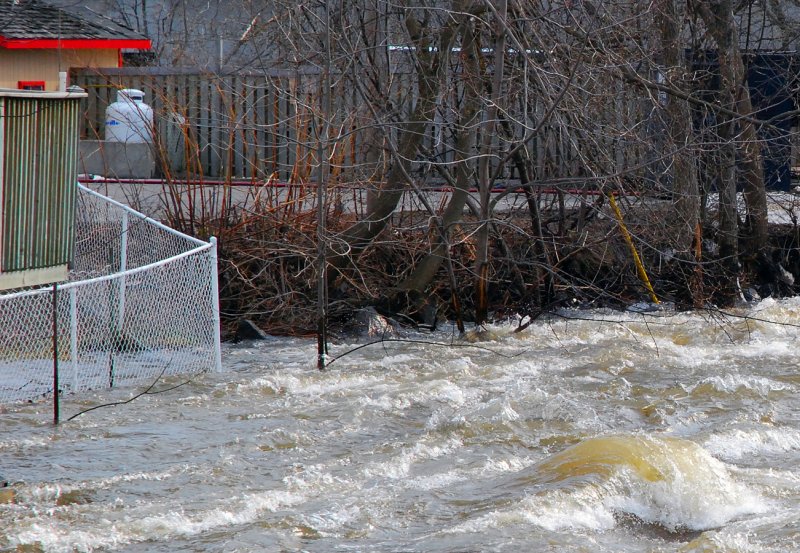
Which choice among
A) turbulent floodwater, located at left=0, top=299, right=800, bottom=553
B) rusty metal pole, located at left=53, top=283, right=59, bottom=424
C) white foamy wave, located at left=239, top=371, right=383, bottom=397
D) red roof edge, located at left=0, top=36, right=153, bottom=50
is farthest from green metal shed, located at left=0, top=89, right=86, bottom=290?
red roof edge, located at left=0, top=36, right=153, bottom=50

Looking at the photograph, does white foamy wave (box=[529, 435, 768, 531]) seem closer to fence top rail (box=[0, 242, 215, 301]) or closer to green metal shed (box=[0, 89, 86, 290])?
green metal shed (box=[0, 89, 86, 290])

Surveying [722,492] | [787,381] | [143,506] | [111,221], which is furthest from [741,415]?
[111,221]

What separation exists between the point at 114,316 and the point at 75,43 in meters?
8.85

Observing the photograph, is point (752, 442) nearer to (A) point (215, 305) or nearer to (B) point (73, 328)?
(A) point (215, 305)

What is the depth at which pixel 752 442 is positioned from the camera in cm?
839

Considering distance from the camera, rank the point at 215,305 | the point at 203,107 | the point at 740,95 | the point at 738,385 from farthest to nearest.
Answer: the point at 203,107, the point at 740,95, the point at 738,385, the point at 215,305

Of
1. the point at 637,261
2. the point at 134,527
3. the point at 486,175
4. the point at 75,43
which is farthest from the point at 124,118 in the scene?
the point at 134,527

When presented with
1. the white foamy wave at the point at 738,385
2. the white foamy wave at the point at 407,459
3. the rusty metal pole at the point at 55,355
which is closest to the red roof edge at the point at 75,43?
the rusty metal pole at the point at 55,355

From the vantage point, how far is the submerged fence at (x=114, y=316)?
27.3 ft

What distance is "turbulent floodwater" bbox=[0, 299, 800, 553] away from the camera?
21.3ft

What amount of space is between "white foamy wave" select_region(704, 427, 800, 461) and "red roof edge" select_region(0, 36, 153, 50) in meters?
11.1

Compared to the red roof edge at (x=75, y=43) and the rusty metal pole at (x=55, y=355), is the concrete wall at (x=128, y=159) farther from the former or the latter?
the rusty metal pole at (x=55, y=355)

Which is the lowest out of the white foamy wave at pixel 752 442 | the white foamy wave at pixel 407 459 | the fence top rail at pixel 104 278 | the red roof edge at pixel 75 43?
the white foamy wave at pixel 407 459

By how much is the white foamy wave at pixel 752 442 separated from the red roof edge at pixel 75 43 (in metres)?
11.1
